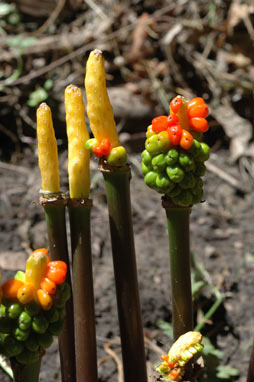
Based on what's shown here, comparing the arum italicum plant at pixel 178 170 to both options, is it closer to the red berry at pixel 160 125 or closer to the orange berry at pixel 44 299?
the red berry at pixel 160 125

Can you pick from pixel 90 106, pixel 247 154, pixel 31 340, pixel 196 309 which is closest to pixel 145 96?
pixel 247 154

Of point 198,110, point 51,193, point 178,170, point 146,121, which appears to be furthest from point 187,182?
point 146,121

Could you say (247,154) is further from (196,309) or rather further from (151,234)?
(196,309)

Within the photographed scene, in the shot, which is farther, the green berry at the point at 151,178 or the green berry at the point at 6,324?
the green berry at the point at 151,178

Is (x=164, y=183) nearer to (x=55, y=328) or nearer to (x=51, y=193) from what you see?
(x=51, y=193)

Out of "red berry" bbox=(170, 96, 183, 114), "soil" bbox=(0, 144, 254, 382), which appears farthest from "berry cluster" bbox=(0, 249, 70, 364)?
"soil" bbox=(0, 144, 254, 382)

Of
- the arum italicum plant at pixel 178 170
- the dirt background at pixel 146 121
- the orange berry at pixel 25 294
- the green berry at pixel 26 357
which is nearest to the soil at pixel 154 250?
the dirt background at pixel 146 121

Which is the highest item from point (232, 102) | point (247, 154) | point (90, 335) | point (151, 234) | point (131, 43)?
point (131, 43)
